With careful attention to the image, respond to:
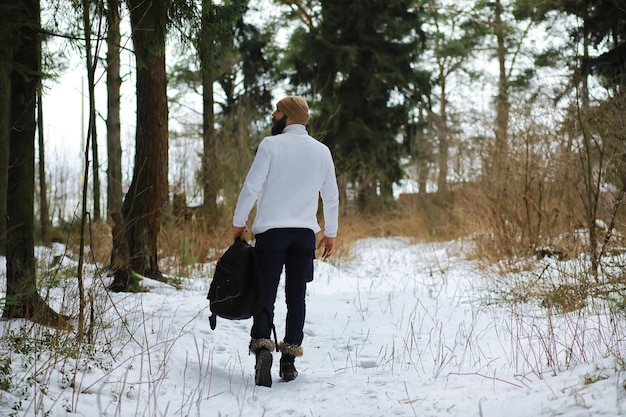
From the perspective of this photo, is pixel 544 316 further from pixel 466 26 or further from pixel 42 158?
pixel 466 26

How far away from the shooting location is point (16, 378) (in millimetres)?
3555

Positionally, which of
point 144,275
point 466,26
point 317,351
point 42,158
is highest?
point 466,26

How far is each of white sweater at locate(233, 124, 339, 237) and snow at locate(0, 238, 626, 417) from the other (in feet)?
3.32

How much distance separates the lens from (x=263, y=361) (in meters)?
4.25

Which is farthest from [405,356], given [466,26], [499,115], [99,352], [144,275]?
[466,26]

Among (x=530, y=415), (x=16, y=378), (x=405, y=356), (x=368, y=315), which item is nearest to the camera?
(x=530, y=415)

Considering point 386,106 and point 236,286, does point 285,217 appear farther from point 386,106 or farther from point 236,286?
point 386,106

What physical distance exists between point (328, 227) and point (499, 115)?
797 cm

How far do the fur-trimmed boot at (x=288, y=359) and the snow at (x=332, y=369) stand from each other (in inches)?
3.7

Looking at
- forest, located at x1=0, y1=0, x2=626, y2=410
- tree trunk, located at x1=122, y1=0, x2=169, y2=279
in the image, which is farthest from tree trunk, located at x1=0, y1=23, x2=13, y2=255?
tree trunk, located at x1=122, y1=0, x2=169, y2=279

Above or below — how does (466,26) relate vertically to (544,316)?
above

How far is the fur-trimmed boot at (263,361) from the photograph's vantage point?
4.24m

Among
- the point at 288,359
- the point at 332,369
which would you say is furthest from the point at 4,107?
the point at 332,369

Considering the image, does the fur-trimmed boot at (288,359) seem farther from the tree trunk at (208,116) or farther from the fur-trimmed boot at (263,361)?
the tree trunk at (208,116)
